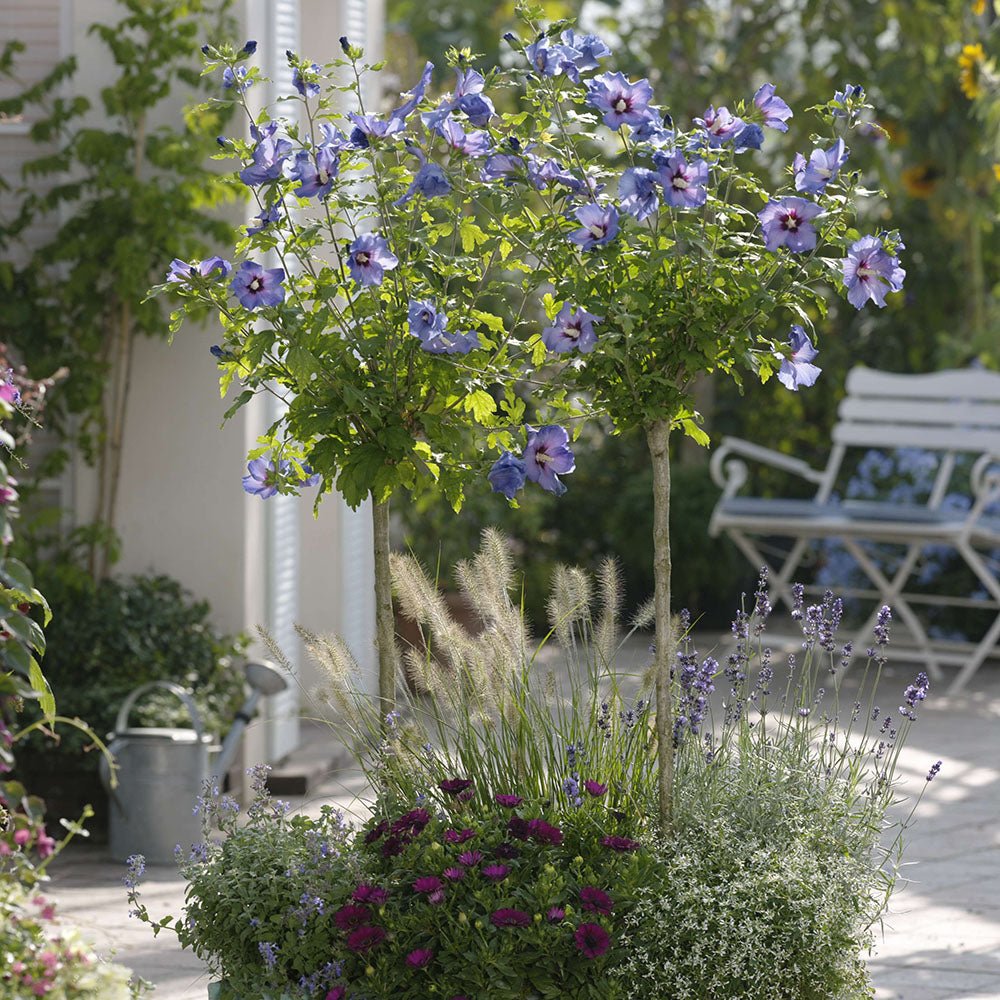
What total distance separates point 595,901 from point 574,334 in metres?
0.93

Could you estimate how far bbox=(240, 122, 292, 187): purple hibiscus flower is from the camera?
9.18 ft

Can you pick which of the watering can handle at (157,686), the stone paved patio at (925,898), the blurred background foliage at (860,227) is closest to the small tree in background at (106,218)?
the watering can handle at (157,686)

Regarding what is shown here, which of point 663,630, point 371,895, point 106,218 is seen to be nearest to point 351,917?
point 371,895

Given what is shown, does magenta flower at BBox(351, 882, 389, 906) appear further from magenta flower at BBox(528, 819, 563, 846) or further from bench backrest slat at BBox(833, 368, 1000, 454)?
bench backrest slat at BBox(833, 368, 1000, 454)

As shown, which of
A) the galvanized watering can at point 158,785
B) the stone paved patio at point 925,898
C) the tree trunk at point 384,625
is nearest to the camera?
the tree trunk at point 384,625

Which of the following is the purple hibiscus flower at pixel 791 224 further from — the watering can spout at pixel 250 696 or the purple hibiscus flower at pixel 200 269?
the watering can spout at pixel 250 696

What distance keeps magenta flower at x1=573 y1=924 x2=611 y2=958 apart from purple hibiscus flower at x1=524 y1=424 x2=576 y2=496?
733 mm

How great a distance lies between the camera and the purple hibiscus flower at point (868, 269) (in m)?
2.80

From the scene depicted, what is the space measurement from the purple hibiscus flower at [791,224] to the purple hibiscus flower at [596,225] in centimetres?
25

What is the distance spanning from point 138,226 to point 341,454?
2231 mm

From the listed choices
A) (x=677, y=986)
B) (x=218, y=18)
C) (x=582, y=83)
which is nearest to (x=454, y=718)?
(x=677, y=986)

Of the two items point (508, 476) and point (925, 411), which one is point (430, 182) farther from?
point (925, 411)

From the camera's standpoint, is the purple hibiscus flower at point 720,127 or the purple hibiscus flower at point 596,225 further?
the purple hibiscus flower at point 720,127

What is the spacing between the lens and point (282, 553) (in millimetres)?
5656
